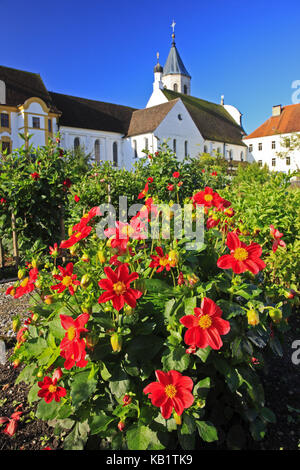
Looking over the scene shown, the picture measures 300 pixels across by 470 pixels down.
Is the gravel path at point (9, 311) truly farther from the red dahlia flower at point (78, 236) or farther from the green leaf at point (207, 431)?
the green leaf at point (207, 431)

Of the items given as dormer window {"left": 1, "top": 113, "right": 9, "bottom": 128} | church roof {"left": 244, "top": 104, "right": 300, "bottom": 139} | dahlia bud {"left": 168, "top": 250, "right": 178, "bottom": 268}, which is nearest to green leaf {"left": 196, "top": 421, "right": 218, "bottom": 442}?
dahlia bud {"left": 168, "top": 250, "right": 178, "bottom": 268}

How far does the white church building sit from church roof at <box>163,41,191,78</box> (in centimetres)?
1228

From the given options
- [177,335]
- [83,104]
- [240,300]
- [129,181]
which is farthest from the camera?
[83,104]

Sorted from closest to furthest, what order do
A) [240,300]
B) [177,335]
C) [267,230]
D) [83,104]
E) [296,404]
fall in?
[177,335], [240,300], [296,404], [267,230], [83,104]

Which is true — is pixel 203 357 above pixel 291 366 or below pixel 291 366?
above

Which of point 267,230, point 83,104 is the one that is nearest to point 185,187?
point 267,230

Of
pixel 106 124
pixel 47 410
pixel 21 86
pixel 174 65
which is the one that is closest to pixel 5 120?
pixel 21 86

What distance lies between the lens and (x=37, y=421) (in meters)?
2.07

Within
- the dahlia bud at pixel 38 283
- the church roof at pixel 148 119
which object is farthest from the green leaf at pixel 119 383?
the church roof at pixel 148 119

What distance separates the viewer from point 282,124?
154ft

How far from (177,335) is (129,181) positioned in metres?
5.47

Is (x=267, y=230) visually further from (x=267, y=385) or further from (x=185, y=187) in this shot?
(x=185, y=187)

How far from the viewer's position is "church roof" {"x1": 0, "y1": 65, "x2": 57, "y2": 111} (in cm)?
3014

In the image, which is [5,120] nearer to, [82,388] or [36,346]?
[36,346]
